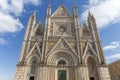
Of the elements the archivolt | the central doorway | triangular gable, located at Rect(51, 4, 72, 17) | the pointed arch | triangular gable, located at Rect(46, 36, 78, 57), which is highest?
triangular gable, located at Rect(51, 4, 72, 17)

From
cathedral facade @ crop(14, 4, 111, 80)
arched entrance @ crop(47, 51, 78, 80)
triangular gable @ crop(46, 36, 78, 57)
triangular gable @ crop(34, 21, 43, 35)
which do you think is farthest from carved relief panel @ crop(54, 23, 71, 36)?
arched entrance @ crop(47, 51, 78, 80)

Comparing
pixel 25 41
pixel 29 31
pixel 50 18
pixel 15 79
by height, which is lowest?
pixel 15 79

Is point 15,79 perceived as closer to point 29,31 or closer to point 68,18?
point 29,31

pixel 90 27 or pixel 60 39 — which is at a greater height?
pixel 90 27

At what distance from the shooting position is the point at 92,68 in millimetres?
18125

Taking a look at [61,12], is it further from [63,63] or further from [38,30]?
[63,63]

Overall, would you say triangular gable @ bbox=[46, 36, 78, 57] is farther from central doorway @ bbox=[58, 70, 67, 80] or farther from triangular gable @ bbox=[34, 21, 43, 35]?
triangular gable @ bbox=[34, 21, 43, 35]

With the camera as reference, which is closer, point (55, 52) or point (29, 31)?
point (55, 52)

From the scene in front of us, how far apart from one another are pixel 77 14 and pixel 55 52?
8010 millimetres

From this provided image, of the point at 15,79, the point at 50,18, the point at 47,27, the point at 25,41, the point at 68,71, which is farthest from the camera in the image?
the point at 50,18

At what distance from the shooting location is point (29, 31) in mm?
20219

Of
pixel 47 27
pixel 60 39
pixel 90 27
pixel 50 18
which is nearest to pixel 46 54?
pixel 60 39

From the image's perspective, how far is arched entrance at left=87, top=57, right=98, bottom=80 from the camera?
1748cm

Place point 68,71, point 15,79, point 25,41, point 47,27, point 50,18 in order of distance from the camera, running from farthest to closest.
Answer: point 50,18 < point 47,27 < point 25,41 < point 68,71 < point 15,79
